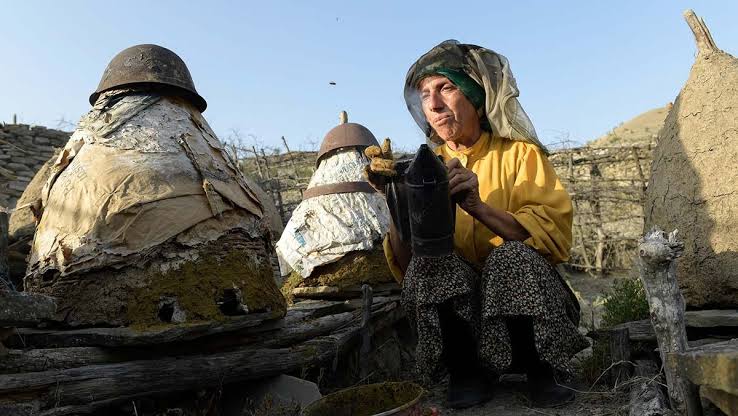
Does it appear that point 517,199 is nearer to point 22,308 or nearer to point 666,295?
point 666,295

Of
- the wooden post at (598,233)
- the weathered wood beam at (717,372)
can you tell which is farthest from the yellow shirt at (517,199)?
the wooden post at (598,233)

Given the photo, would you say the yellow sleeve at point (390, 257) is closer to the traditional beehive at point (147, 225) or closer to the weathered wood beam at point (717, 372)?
the traditional beehive at point (147, 225)

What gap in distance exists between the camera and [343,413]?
7.12 feet

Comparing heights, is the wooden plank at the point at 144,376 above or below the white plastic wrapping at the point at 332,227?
below

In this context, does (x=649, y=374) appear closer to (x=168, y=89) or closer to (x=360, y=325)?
(x=360, y=325)

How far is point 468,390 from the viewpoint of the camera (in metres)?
2.72

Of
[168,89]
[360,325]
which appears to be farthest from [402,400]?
[168,89]

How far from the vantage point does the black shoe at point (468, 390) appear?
8.82 feet

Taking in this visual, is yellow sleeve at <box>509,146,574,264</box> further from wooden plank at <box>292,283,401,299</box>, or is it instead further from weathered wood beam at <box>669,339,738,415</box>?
wooden plank at <box>292,283,401,299</box>

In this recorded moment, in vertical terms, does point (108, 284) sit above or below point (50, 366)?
above

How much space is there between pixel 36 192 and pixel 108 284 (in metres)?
2.71

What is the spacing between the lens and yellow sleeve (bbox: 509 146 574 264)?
2.57 metres

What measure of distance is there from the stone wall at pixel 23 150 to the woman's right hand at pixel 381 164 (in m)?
8.73

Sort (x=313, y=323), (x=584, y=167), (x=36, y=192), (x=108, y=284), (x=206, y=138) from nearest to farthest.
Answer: (x=108, y=284) < (x=206, y=138) < (x=313, y=323) < (x=36, y=192) < (x=584, y=167)
